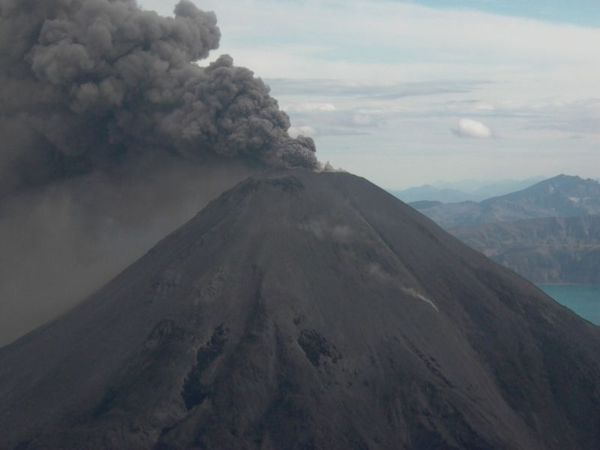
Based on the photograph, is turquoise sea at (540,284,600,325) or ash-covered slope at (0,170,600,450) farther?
turquoise sea at (540,284,600,325)

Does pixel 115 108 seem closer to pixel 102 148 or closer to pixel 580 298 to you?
pixel 102 148

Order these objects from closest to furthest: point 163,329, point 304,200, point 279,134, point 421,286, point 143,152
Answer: point 163,329, point 421,286, point 304,200, point 279,134, point 143,152

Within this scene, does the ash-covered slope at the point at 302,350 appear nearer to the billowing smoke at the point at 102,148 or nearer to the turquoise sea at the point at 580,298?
the billowing smoke at the point at 102,148

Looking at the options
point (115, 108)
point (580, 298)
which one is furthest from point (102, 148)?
point (580, 298)

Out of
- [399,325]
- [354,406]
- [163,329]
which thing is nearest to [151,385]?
[163,329]

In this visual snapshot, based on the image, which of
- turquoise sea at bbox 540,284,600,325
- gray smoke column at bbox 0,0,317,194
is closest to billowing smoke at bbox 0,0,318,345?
gray smoke column at bbox 0,0,317,194

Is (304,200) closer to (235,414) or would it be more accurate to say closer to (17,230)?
(235,414)

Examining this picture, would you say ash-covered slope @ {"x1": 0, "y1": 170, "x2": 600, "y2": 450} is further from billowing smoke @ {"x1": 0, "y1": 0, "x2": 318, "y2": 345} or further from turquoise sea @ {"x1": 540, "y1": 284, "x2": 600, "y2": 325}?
turquoise sea @ {"x1": 540, "y1": 284, "x2": 600, "y2": 325}

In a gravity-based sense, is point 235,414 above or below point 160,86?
below
